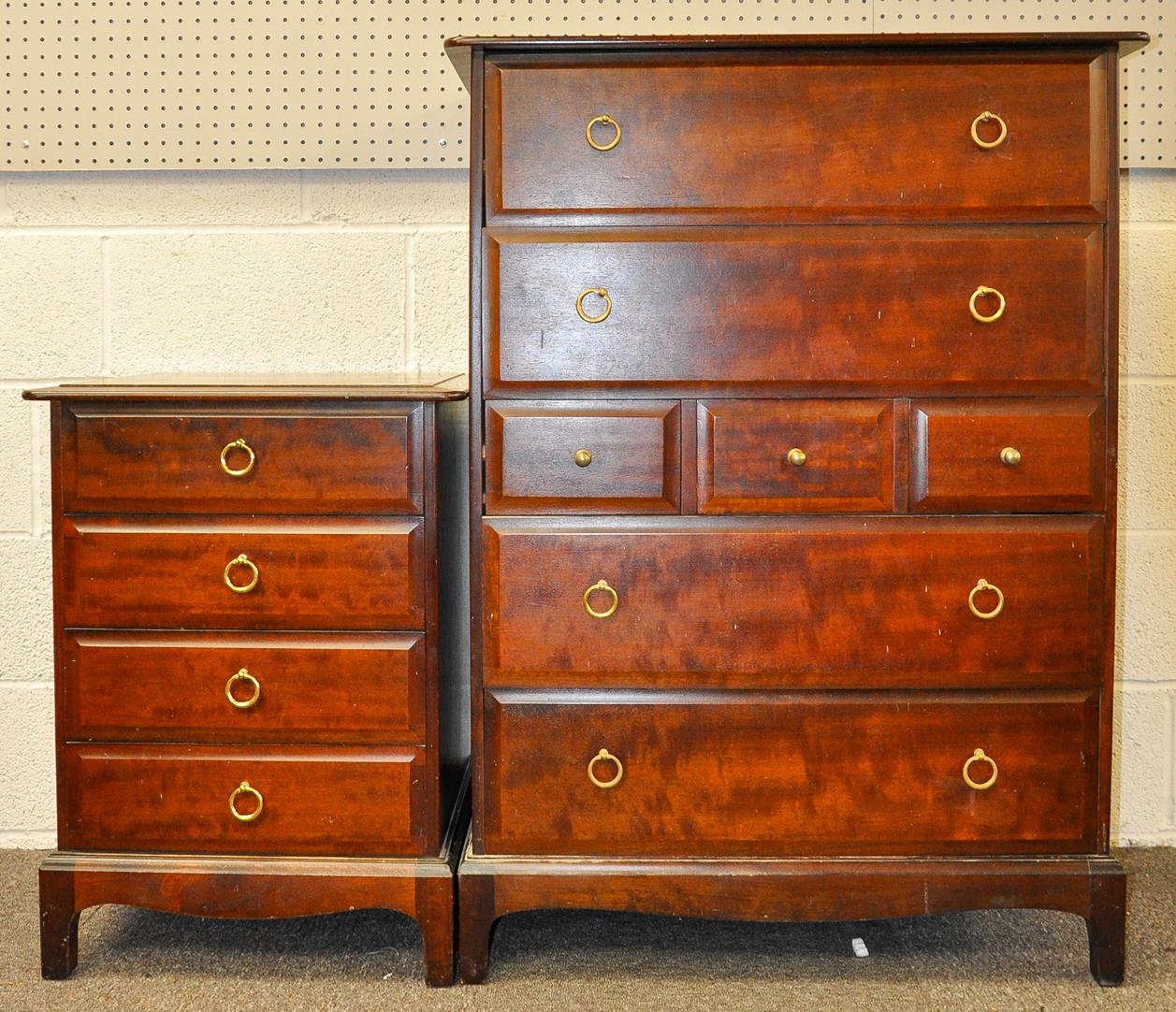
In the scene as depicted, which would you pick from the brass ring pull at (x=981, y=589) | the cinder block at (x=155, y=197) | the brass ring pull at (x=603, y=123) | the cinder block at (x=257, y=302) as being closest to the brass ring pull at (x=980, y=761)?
the brass ring pull at (x=981, y=589)

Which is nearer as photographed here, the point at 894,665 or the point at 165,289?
the point at 894,665

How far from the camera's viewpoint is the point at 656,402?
1.79m

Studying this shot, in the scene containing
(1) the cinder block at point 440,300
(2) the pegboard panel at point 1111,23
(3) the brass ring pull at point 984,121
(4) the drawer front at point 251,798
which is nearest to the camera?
(3) the brass ring pull at point 984,121

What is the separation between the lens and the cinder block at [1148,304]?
7.83ft

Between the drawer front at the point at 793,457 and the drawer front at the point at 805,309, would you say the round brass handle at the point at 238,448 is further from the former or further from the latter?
the drawer front at the point at 793,457

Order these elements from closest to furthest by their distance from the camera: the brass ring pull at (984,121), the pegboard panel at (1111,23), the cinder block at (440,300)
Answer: the brass ring pull at (984,121)
the pegboard panel at (1111,23)
the cinder block at (440,300)

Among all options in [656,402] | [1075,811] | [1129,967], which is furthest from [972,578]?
[1129,967]

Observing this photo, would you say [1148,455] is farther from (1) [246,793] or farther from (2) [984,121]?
(1) [246,793]

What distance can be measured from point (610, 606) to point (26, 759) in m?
1.50

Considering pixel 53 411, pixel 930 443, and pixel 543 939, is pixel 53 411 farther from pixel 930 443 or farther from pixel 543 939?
pixel 930 443

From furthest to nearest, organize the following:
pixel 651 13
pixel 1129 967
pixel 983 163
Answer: pixel 651 13, pixel 1129 967, pixel 983 163

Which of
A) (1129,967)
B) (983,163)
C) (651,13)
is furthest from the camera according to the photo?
(651,13)

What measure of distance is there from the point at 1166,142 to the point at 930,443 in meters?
1.07

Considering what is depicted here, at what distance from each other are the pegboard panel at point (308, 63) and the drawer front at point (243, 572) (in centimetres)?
91
